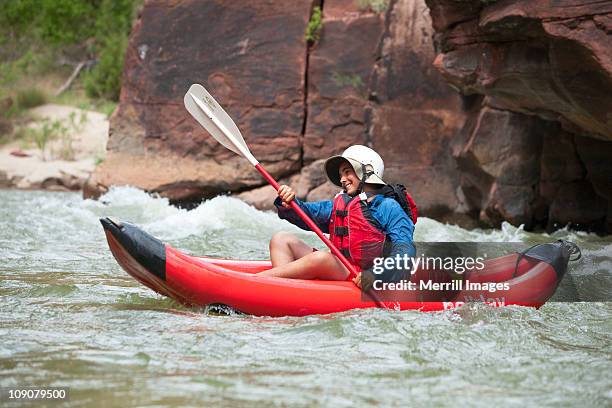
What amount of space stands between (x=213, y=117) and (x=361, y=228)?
132 cm

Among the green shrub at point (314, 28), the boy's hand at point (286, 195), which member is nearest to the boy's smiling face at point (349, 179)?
the boy's hand at point (286, 195)

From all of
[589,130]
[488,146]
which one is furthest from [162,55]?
[589,130]

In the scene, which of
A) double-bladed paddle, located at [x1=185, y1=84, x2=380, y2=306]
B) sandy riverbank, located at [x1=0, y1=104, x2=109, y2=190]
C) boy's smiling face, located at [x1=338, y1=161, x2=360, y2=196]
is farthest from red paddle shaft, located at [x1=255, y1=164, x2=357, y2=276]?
sandy riverbank, located at [x1=0, y1=104, x2=109, y2=190]

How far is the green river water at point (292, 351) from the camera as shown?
3.28m

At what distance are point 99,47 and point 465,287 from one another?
1703 cm

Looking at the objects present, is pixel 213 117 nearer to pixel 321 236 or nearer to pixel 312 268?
pixel 321 236

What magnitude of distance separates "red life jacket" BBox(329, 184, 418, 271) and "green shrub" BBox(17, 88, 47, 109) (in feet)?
43.7

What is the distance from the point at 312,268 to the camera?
4719 millimetres

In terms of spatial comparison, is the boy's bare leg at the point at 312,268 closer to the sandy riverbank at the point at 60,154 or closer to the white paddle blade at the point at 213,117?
the white paddle blade at the point at 213,117

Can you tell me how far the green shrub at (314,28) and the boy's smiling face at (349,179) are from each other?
5969mm

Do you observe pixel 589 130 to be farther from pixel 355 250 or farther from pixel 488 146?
pixel 355 250

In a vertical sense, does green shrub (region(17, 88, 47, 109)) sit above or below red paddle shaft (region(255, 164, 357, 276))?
above

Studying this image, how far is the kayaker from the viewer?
471cm

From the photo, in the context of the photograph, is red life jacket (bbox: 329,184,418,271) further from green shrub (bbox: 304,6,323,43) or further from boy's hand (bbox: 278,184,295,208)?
green shrub (bbox: 304,6,323,43)
